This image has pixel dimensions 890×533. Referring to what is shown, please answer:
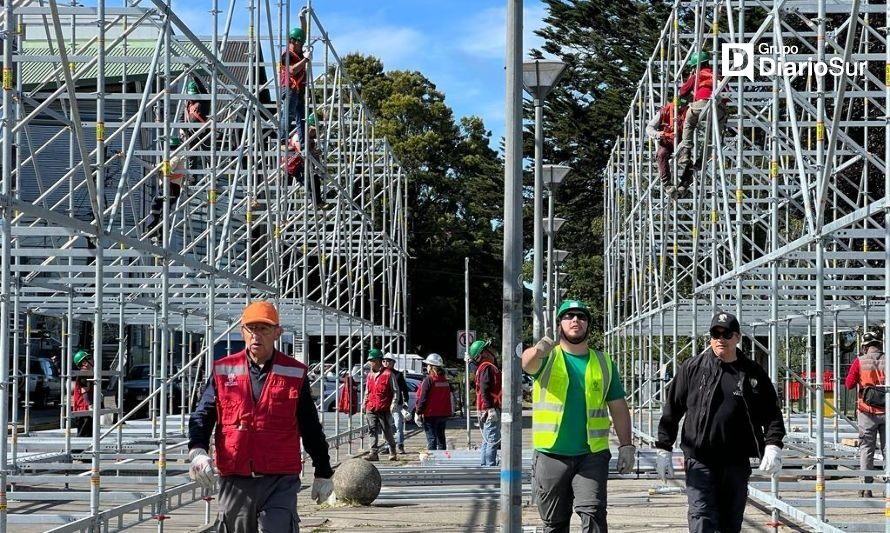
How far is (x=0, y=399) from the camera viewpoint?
31.9 feet

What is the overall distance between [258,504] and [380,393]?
52.7ft

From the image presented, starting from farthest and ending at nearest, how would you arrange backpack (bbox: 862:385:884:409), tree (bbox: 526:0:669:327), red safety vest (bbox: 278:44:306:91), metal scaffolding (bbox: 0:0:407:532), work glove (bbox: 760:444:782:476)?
1. tree (bbox: 526:0:669:327)
2. red safety vest (bbox: 278:44:306:91)
3. backpack (bbox: 862:385:884:409)
4. metal scaffolding (bbox: 0:0:407:532)
5. work glove (bbox: 760:444:782:476)

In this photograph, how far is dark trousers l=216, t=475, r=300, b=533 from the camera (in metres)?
7.62

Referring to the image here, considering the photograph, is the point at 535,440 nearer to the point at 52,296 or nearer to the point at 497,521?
the point at 497,521

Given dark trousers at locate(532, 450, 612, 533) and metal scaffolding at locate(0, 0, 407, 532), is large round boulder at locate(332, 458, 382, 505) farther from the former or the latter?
dark trousers at locate(532, 450, 612, 533)

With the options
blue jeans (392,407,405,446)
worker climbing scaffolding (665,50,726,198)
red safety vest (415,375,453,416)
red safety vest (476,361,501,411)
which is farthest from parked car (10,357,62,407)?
worker climbing scaffolding (665,50,726,198)

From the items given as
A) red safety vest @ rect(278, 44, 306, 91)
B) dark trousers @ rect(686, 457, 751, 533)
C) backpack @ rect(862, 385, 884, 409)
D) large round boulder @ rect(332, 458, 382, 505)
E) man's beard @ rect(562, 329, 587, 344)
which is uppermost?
red safety vest @ rect(278, 44, 306, 91)

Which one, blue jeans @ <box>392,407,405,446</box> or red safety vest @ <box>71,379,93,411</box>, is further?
blue jeans @ <box>392,407,405,446</box>

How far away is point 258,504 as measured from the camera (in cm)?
765

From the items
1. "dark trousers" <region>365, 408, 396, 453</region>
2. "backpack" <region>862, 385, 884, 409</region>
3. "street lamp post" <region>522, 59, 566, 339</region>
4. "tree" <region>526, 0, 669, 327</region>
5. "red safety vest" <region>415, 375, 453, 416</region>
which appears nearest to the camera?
"street lamp post" <region>522, 59, 566, 339</region>

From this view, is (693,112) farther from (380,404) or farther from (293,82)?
(380,404)

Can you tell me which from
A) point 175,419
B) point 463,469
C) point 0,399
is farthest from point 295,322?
point 0,399

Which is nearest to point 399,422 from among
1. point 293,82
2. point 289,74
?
point 293,82

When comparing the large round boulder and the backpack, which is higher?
the backpack
